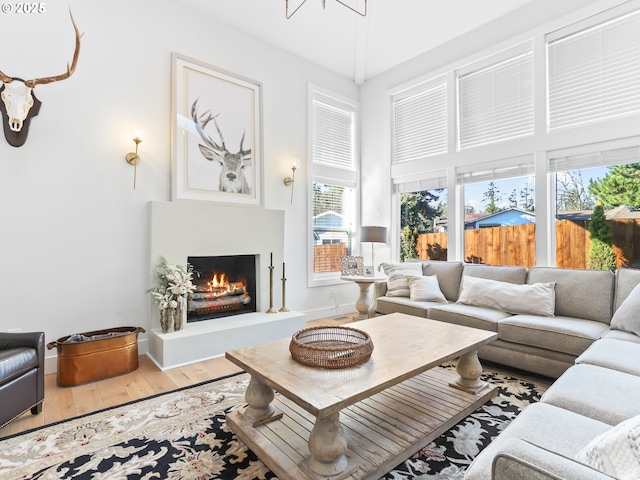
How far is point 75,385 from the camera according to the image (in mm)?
2525

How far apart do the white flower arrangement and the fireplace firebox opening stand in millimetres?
336

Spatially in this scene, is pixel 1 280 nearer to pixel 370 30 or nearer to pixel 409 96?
pixel 370 30

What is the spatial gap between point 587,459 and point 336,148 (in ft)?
15.0

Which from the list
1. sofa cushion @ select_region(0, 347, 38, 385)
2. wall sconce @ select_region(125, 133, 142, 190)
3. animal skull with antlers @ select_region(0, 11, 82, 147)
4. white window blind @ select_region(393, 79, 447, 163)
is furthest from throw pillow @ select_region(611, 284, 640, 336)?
animal skull with antlers @ select_region(0, 11, 82, 147)

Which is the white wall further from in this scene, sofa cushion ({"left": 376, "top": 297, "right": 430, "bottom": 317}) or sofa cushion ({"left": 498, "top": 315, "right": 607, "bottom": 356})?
sofa cushion ({"left": 498, "top": 315, "right": 607, "bottom": 356})

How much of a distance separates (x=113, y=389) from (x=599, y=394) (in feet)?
9.96

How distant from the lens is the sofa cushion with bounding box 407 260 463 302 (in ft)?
12.1

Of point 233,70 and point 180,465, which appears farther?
point 233,70

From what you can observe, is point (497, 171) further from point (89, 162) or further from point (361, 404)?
point (89, 162)

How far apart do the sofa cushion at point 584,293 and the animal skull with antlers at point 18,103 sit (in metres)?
4.42

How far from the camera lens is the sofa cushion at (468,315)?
280cm

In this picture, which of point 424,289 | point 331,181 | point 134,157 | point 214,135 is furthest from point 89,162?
point 424,289

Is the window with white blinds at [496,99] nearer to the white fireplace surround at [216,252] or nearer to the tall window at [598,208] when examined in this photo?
the tall window at [598,208]

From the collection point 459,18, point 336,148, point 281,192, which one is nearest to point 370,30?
point 459,18
